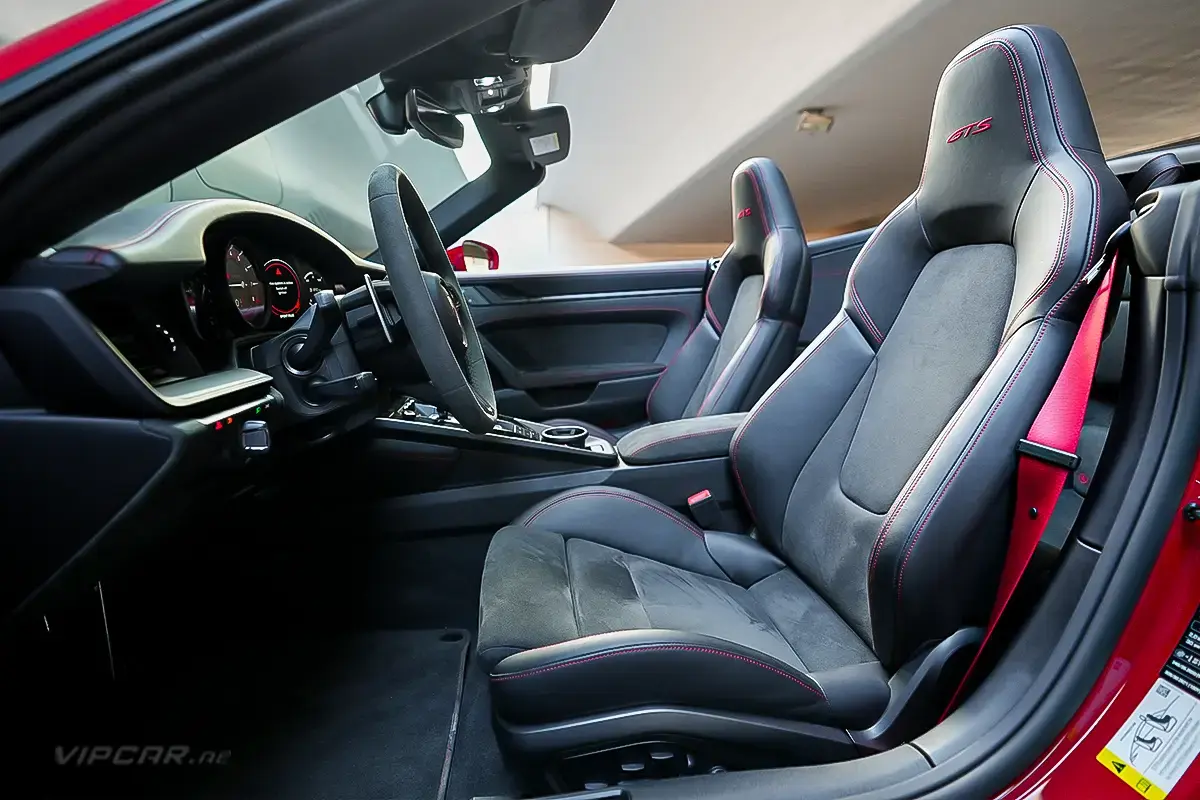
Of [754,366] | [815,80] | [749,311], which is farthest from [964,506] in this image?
[815,80]

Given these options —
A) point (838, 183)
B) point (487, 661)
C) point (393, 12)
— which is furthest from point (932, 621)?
point (838, 183)

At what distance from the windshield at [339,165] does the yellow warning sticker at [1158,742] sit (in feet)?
6.74

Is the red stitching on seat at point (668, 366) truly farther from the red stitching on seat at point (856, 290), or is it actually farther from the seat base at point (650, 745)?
the seat base at point (650, 745)

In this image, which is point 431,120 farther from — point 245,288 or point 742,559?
point 742,559

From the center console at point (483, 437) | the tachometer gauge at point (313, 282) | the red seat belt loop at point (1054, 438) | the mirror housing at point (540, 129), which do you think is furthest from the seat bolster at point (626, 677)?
the mirror housing at point (540, 129)

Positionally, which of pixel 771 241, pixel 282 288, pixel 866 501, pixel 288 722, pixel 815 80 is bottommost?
pixel 288 722

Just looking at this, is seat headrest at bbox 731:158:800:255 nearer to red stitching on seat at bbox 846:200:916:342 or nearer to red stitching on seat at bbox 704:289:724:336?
red stitching on seat at bbox 704:289:724:336

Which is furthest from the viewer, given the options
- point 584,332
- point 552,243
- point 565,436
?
point 552,243

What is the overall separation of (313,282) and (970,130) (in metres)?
1.23

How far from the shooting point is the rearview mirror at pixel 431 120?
1950mm

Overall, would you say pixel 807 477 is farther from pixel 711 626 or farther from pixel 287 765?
pixel 287 765

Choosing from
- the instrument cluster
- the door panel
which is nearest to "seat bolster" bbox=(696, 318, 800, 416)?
the door panel

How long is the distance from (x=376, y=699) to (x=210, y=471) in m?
0.73

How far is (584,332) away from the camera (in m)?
2.54
